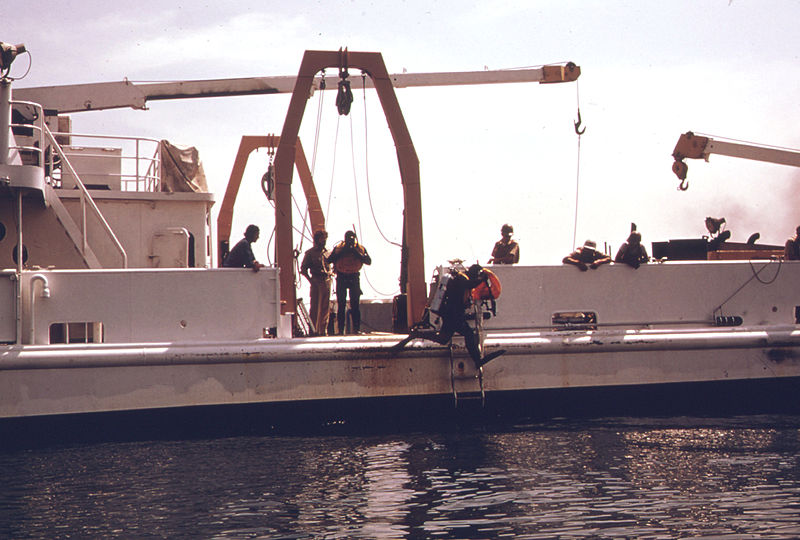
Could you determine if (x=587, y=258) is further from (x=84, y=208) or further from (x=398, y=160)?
(x=84, y=208)

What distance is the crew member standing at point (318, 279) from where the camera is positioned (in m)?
14.9

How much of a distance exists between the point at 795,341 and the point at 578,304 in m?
3.02

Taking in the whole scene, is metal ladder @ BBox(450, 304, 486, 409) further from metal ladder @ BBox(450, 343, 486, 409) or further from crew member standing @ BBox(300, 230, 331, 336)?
crew member standing @ BBox(300, 230, 331, 336)

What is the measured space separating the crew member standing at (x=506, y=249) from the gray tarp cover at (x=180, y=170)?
14.6ft

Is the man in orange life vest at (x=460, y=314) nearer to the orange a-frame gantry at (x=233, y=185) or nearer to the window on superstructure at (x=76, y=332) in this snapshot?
the window on superstructure at (x=76, y=332)

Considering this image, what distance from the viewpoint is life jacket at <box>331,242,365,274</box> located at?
1440cm

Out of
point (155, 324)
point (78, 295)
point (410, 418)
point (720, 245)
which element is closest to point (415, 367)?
point (410, 418)

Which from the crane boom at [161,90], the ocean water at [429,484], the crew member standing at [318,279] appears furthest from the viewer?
the crane boom at [161,90]

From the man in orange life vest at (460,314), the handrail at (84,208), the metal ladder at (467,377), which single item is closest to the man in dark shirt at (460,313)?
the man in orange life vest at (460,314)

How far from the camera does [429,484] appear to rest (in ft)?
31.1

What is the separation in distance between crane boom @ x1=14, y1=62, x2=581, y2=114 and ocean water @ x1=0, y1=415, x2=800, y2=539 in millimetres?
8269

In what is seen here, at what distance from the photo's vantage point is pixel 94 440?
1215cm

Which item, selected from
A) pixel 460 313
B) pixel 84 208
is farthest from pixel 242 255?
pixel 460 313

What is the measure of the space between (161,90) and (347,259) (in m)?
6.30
